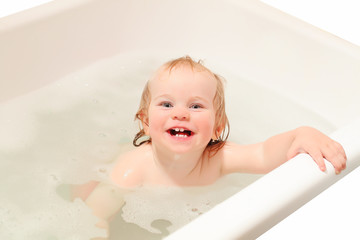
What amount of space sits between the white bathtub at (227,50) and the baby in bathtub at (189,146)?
0.95 feet

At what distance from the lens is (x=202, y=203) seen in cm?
181

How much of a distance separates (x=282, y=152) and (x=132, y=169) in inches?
15.9

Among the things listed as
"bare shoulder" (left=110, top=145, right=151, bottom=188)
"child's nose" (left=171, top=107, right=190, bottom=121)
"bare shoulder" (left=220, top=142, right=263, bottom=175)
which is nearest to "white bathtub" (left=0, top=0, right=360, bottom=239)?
"bare shoulder" (left=220, top=142, right=263, bottom=175)

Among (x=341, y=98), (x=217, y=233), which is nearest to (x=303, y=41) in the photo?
(x=341, y=98)

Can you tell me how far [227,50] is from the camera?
238 cm

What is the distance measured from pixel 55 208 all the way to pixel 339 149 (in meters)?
0.75

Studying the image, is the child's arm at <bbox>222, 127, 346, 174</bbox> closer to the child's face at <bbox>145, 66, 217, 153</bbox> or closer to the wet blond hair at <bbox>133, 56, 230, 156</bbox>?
the wet blond hair at <bbox>133, 56, 230, 156</bbox>

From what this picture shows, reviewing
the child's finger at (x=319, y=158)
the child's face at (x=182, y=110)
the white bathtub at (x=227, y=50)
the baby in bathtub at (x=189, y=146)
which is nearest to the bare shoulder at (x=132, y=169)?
the baby in bathtub at (x=189, y=146)

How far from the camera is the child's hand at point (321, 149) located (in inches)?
60.6

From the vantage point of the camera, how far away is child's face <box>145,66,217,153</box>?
1.65 m

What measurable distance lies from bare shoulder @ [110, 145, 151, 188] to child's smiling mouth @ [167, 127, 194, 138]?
17 centimetres

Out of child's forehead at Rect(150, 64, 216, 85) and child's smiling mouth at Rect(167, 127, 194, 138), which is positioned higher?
child's forehead at Rect(150, 64, 216, 85)

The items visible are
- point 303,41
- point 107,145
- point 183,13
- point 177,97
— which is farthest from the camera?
point 183,13

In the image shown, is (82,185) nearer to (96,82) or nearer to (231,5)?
(96,82)
